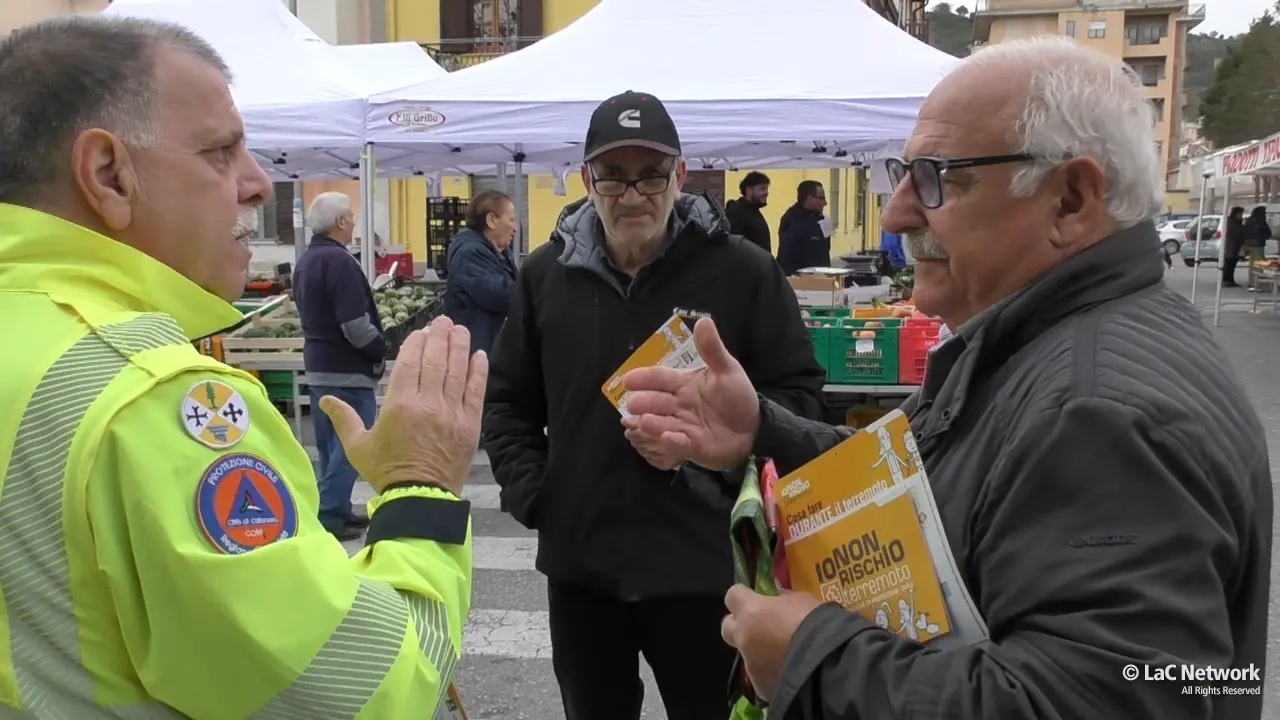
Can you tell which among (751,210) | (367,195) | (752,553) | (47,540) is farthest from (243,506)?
(751,210)

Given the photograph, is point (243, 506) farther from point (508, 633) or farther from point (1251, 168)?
point (1251, 168)

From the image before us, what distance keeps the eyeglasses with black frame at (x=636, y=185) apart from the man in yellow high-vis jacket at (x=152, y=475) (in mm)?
1402

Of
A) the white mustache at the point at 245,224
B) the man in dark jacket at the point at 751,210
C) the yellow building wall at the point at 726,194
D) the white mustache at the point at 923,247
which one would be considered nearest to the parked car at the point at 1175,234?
the yellow building wall at the point at 726,194

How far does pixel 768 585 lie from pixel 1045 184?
27.4 inches

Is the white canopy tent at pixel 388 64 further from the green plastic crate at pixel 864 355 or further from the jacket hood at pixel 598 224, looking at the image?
the jacket hood at pixel 598 224

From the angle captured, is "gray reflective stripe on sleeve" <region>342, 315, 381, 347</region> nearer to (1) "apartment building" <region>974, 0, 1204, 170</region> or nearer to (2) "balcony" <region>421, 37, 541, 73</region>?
(2) "balcony" <region>421, 37, 541, 73</region>

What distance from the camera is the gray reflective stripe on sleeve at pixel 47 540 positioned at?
105cm

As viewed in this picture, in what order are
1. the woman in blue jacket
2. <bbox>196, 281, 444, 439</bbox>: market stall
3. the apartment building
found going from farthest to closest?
the apartment building, <bbox>196, 281, 444, 439</bbox>: market stall, the woman in blue jacket

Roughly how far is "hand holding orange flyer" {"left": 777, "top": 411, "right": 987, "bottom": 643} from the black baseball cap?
4.66 ft

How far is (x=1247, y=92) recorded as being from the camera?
2880 cm

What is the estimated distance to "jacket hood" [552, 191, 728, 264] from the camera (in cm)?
264

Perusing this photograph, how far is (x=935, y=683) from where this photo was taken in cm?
115

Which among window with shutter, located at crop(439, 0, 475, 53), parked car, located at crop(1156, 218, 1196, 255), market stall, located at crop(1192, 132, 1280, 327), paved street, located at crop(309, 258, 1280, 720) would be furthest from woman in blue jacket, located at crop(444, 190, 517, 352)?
parked car, located at crop(1156, 218, 1196, 255)

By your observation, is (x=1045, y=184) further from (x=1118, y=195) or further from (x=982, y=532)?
(x=982, y=532)
